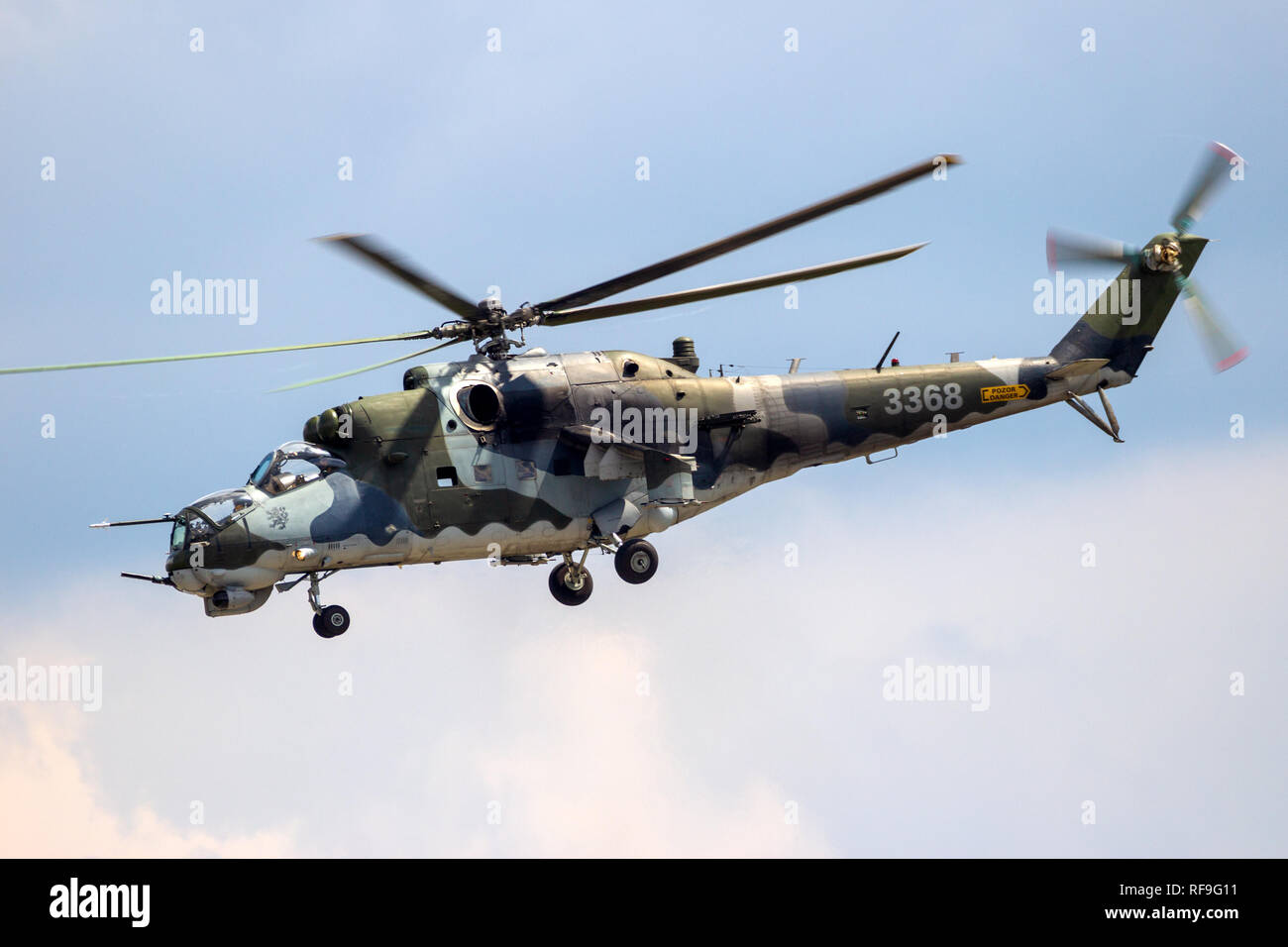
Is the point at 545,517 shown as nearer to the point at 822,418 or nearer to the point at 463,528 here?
the point at 463,528

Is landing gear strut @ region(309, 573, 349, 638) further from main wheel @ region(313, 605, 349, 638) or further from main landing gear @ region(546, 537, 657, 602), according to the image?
main landing gear @ region(546, 537, 657, 602)

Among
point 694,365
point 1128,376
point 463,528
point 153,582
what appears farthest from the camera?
point 1128,376

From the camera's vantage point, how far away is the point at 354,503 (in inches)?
1115

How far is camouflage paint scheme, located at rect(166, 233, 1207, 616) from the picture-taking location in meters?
28.0

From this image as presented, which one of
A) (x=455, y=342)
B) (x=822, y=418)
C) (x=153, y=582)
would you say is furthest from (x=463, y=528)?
(x=822, y=418)

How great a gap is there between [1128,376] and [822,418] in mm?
8466

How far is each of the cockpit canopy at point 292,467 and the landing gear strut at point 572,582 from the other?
520cm

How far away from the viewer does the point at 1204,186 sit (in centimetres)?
3584

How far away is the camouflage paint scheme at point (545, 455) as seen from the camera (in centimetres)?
2802

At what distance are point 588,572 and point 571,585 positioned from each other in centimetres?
49

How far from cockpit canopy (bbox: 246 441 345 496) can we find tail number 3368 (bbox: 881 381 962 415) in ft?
40.2

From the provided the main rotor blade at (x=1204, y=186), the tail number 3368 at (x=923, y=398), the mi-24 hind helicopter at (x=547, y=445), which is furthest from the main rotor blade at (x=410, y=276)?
the main rotor blade at (x=1204, y=186)

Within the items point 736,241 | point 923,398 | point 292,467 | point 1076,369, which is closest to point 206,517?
point 292,467

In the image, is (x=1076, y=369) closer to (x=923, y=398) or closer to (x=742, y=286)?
(x=923, y=398)
